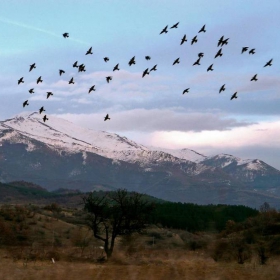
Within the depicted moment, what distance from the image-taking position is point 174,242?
334 feet

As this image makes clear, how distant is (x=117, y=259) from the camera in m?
54.2

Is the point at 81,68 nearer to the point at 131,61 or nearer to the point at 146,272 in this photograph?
the point at 131,61

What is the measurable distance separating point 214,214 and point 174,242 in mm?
71758

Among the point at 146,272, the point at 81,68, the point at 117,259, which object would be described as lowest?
the point at 146,272

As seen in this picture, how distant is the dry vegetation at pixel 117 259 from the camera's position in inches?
1511

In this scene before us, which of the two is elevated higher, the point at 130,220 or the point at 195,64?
the point at 195,64

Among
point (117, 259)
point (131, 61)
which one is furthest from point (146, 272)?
point (131, 61)

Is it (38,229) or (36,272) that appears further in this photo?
(38,229)

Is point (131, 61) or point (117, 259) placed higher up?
point (131, 61)

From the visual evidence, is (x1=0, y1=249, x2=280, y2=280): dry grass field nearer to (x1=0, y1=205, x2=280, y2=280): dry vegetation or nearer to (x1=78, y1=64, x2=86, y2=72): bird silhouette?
(x1=0, y1=205, x2=280, y2=280): dry vegetation

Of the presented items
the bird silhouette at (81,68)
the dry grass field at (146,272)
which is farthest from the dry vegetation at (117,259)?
the bird silhouette at (81,68)

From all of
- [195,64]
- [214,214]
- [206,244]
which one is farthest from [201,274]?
[214,214]

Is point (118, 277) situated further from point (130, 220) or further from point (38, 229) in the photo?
point (38, 229)

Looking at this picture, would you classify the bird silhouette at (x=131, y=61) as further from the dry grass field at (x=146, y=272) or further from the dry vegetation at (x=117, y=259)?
the dry grass field at (x=146, y=272)
